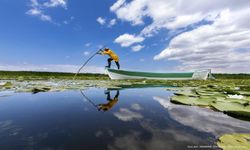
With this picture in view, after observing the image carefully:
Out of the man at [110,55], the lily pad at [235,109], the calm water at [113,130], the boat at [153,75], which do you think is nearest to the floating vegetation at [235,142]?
the calm water at [113,130]

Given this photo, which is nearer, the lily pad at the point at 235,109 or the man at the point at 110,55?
Answer: the lily pad at the point at 235,109

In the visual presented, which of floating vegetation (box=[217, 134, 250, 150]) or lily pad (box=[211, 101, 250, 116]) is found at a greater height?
lily pad (box=[211, 101, 250, 116])

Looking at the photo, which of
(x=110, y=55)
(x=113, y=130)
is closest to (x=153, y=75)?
(x=110, y=55)

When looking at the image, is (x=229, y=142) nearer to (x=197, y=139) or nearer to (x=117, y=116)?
(x=197, y=139)

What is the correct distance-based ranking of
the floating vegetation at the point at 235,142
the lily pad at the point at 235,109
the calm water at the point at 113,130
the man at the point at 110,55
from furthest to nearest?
the man at the point at 110,55 → the lily pad at the point at 235,109 → the calm water at the point at 113,130 → the floating vegetation at the point at 235,142

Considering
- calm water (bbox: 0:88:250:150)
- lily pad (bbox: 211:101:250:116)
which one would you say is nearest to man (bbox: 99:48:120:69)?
lily pad (bbox: 211:101:250:116)

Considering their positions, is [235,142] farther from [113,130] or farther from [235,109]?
[235,109]

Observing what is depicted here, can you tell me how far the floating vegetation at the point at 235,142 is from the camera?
A: 58.1 inches

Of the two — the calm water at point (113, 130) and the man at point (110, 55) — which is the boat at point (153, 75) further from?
the calm water at point (113, 130)

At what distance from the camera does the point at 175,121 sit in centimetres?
253

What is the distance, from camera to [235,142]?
5.10 feet

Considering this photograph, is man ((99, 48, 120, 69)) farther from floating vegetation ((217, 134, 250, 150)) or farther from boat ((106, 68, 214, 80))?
floating vegetation ((217, 134, 250, 150))

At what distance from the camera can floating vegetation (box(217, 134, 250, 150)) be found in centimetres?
148

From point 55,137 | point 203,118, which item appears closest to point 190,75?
point 203,118
